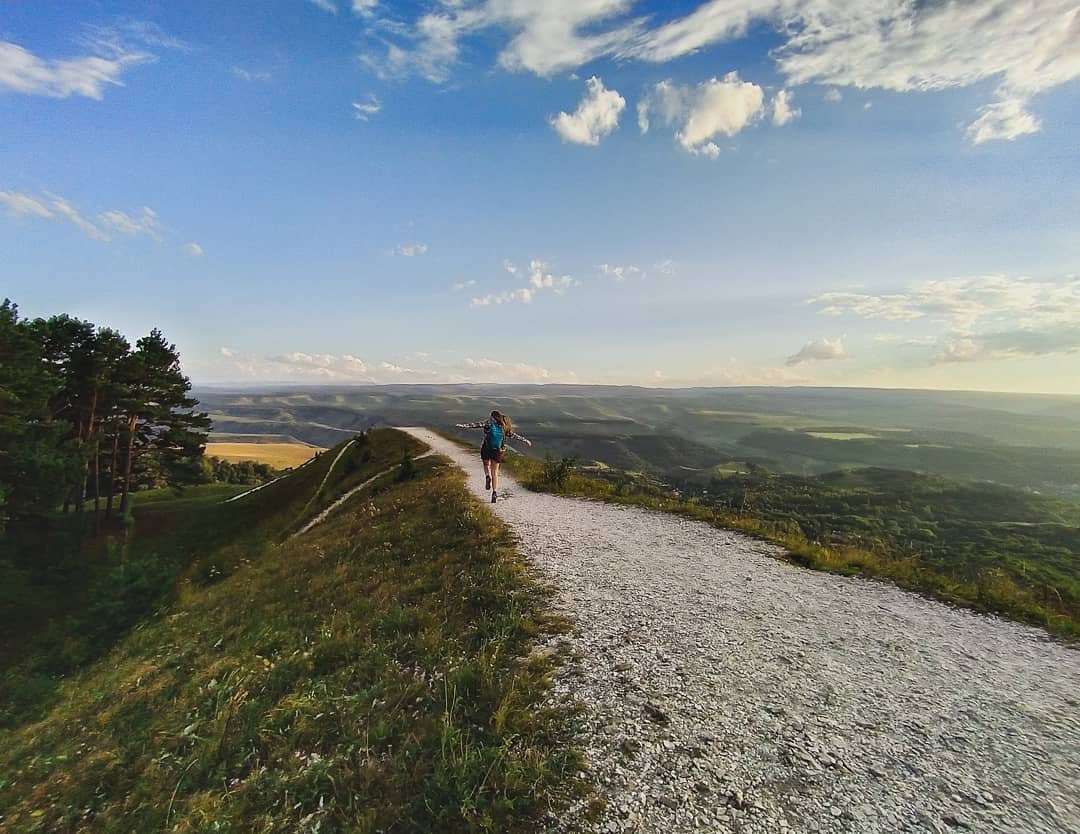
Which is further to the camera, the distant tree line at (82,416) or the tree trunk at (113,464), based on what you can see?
the tree trunk at (113,464)

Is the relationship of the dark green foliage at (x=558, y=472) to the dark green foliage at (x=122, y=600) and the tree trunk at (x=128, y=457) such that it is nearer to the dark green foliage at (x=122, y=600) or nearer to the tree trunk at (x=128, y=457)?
the dark green foliage at (x=122, y=600)

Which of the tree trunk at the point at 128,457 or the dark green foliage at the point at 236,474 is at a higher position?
the tree trunk at the point at 128,457

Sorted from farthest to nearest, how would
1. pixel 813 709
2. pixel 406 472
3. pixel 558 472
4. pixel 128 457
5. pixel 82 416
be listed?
pixel 128 457
pixel 82 416
pixel 406 472
pixel 558 472
pixel 813 709

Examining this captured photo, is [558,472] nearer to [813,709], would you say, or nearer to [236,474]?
[813,709]

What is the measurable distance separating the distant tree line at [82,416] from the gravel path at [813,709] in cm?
3843

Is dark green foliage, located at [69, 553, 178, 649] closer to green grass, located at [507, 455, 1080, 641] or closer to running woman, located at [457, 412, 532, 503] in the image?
running woman, located at [457, 412, 532, 503]

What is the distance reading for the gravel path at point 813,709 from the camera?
14.8ft

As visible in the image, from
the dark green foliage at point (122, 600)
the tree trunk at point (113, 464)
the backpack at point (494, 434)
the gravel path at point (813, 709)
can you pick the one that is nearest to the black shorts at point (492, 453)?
the backpack at point (494, 434)

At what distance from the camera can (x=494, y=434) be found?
62.5 feet

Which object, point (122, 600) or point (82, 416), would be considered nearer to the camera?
point (122, 600)

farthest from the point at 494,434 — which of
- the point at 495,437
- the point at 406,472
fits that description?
the point at 406,472

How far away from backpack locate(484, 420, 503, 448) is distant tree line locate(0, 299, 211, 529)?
30513 mm

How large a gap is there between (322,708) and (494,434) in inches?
498

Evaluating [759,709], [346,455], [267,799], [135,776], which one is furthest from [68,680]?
[346,455]
